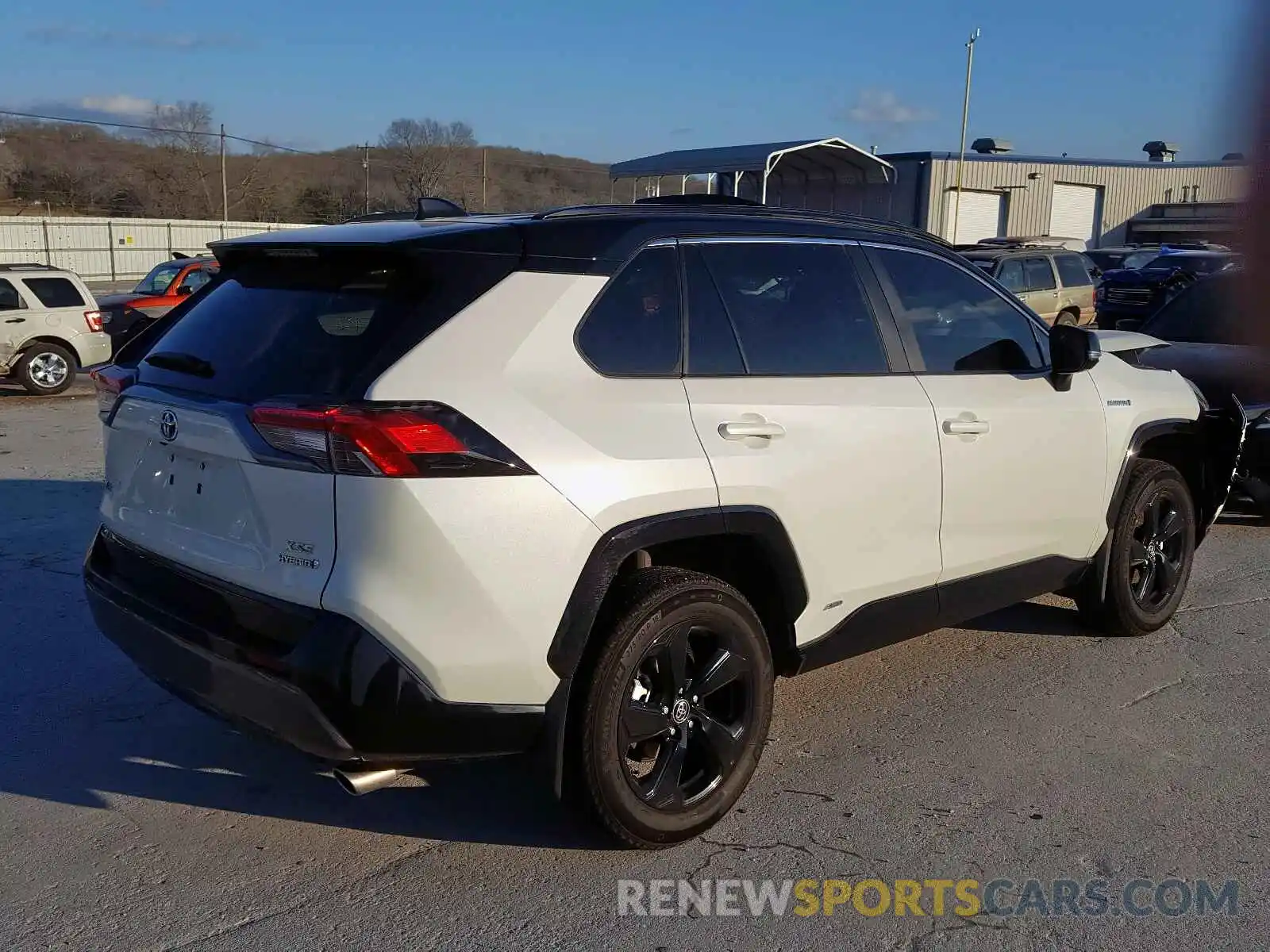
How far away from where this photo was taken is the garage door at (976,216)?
141 feet

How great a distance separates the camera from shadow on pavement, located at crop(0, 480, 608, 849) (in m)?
3.73

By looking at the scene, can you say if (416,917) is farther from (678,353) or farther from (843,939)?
(678,353)

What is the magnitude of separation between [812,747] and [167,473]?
2412mm

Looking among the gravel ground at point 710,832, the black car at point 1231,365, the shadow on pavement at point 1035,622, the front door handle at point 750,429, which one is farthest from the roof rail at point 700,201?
the black car at point 1231,365

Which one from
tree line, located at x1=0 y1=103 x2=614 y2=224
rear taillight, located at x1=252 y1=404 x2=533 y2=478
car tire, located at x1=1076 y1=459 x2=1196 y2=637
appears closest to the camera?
rear taillight, located at x1=252 y1=404 x2=533 y2=478

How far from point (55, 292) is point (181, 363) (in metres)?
13.3

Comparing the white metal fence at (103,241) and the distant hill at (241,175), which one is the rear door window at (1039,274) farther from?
the distant hill at (241,175)

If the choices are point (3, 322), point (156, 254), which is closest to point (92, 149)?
point (156, 254)

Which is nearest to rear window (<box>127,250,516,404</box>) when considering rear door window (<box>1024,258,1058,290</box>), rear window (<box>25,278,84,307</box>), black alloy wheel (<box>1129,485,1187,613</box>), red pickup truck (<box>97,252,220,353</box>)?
black alloy wheel (<box>1129,485,1187,613</box>)

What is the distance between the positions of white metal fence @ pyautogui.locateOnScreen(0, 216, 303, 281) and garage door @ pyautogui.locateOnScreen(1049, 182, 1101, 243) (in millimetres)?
30021

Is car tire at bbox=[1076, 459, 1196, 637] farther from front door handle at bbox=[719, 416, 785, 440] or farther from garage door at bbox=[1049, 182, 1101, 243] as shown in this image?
garage door at bbox=[1049, 182, 1101, 243]

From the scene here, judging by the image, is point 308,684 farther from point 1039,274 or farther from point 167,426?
point 1039,274

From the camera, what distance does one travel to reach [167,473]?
3.46 meters

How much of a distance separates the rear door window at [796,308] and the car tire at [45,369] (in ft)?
43.2
